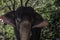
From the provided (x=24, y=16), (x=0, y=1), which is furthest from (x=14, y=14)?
(x=0, y=1)

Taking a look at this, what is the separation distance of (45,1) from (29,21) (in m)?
3.05

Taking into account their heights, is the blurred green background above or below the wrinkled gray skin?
below

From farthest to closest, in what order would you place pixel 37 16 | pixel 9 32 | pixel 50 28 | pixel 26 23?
pixel 9 32
pixel 50 28
pixel 37 16
pixel 26 23

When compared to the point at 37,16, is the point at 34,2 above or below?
below

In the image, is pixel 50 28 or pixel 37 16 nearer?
pixel 37 16

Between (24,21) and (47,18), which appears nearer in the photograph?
(24,21)

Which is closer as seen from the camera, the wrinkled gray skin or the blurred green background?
the wrinkled gray skin

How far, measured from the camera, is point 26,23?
2.28 meters

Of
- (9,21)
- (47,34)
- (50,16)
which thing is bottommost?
(47,34)

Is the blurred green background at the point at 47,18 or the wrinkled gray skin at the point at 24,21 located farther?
the blurred green background at the point at 47,18

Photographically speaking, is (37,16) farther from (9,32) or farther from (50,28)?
(9,32)

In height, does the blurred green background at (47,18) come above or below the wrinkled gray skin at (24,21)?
below

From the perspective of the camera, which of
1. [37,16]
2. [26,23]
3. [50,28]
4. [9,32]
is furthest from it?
[9,32]

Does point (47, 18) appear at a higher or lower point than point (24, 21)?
lower
